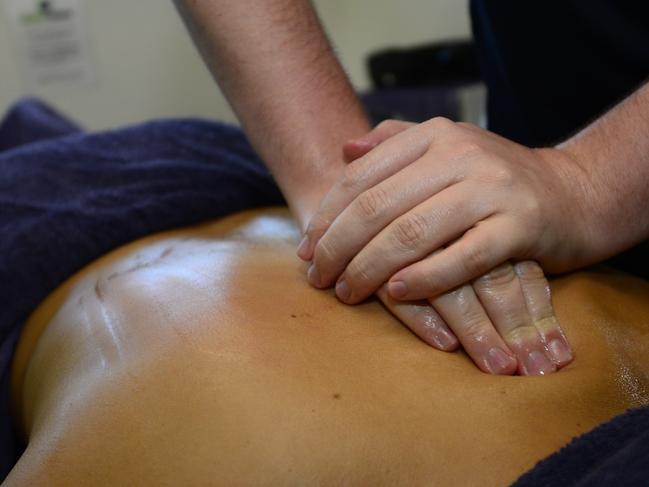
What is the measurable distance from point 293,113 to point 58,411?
0.46 metres

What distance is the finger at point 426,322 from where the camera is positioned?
2.46 feet

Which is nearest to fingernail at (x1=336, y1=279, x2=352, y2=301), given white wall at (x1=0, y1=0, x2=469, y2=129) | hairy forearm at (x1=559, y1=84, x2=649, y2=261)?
hairy forearm at (x1=559, y1=84, x2=649, y2=261)

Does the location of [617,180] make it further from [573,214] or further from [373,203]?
[373,203]

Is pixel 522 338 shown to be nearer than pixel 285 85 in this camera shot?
Yes

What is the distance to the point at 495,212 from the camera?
723 mm

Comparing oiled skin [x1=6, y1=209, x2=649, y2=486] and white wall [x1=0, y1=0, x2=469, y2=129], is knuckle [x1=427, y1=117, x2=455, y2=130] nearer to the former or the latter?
oiled skin [x1=6, y1=209, x2=649, y2=486]

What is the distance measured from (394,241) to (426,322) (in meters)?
0.09

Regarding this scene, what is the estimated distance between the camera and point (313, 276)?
813mm

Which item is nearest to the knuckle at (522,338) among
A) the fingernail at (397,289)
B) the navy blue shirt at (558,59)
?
the fingernail at (397,289)

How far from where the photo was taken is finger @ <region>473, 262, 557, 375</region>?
73 centimetres

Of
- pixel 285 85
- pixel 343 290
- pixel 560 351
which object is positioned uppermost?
pixel 285 85

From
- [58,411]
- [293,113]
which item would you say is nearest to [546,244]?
[293,113]

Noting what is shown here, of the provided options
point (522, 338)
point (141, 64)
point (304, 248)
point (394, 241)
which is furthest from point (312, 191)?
point (141, 64)

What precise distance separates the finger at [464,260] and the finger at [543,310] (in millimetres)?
37
